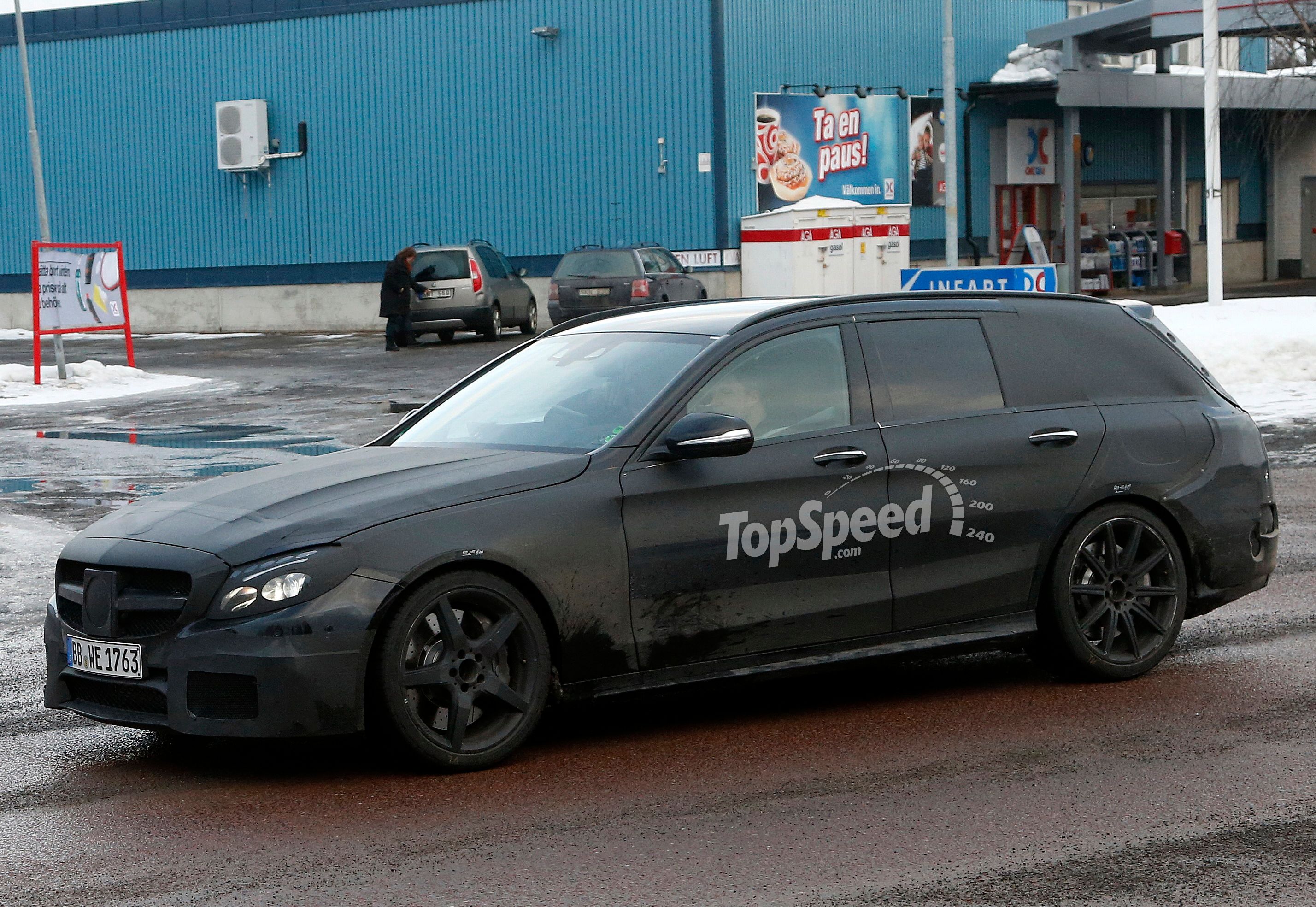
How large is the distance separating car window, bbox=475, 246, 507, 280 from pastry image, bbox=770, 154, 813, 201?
24.6ft

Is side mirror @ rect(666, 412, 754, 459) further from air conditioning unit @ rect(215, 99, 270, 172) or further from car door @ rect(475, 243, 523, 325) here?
air conditioning unit @ rect(215, 99, 270, 172)

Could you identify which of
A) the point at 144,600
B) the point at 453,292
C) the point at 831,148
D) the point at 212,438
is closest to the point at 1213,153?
the point at 453,292

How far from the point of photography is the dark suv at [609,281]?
30.6 meters

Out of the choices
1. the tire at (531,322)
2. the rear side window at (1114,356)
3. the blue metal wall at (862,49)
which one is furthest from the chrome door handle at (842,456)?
the blue metal wall at (862,49)

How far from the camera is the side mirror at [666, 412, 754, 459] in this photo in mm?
5969

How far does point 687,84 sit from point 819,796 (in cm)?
3203

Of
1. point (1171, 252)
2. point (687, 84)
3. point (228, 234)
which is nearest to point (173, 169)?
point (228, 234)

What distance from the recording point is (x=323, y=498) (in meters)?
5.75

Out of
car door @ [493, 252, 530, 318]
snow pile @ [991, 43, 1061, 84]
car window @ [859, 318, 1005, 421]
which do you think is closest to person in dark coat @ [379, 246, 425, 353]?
car door @ [493, 252, 530, 318]

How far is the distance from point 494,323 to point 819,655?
25999 millimetres

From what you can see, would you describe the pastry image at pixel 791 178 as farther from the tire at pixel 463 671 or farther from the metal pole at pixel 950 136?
the tire at pixel 463 671

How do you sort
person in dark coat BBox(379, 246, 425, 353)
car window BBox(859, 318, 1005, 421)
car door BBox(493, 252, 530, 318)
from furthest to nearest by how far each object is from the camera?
1. car door BBox(493, 252, 530, 318)
2. person in dark coat BBox(379, 246, 425, 353)
3. car window BBox(859, 318, 1005, 421)

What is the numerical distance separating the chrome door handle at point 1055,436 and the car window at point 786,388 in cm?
81

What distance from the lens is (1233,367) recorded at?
19781 millimetres
